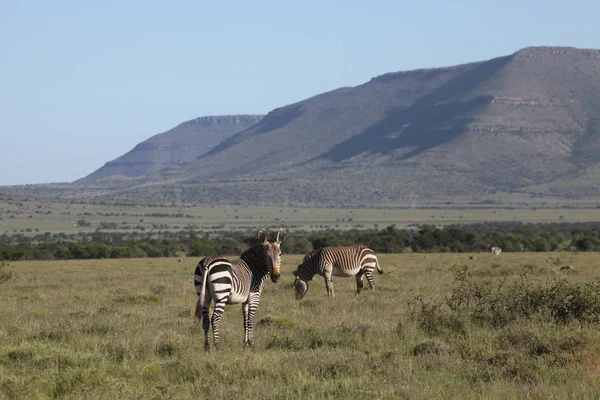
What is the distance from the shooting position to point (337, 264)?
23.2m

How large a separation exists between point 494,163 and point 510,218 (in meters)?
45.9

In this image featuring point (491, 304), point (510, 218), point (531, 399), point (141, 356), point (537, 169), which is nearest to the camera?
point (531, 399)

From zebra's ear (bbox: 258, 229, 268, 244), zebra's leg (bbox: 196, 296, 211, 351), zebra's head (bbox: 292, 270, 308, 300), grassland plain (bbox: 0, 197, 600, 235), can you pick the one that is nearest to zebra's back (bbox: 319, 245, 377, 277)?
zebra's head (bbox: 292, 270, 308, 300)

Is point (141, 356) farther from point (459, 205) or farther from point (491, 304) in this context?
point (459, 205)

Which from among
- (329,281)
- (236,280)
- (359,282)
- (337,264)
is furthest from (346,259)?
A: (236,280)

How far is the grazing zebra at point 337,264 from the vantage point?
2305 centimetres

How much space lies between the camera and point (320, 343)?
547 inches

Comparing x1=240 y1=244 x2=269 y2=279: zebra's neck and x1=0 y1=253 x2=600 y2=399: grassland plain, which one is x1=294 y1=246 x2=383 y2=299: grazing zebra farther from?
x1=240 y1=244 x2=269 y2=279: zebra's neck

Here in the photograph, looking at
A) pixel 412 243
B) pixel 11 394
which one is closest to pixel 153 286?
pixel 11 394

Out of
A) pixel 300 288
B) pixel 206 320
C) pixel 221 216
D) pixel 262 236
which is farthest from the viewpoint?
pixel 221 216

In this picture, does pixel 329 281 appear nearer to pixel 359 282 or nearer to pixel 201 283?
pixel 359 282

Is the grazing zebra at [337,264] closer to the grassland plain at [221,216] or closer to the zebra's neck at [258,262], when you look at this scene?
the zebra's neck at [258,262]

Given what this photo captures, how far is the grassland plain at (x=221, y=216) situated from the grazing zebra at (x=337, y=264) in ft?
275

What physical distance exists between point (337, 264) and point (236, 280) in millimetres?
9435
